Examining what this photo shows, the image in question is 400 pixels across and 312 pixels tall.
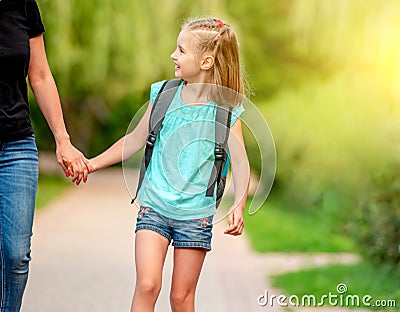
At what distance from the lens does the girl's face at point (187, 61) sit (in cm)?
425

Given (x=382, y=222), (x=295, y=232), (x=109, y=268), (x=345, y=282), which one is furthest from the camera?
(x=295, y=232)

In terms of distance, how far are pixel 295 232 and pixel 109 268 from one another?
3.63 m

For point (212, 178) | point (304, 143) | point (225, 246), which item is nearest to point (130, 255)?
point (225, 246)

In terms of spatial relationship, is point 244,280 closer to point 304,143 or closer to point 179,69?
point 179,69

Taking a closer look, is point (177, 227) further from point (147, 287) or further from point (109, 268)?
A: point (109, 268)

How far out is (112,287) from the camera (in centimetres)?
736

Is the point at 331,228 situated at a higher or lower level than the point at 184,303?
lower

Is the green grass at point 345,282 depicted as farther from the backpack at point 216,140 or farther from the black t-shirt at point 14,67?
the black t-shirt at point 14,67

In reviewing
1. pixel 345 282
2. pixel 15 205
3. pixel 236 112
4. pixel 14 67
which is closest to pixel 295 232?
pixel 345 282

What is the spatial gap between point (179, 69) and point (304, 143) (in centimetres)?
930

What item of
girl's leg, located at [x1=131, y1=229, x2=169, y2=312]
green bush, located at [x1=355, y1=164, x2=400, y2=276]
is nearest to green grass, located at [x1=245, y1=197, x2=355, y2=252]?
green bush, located at [x1=355, y1=164, x2=400, y2=276]

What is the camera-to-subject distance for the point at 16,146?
12.7ft

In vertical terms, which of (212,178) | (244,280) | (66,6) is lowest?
(244,280)

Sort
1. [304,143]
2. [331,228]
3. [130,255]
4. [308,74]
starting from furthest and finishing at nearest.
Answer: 1. [308,74]
2. [304,143]
3. [331,228]
4. [130,255]
